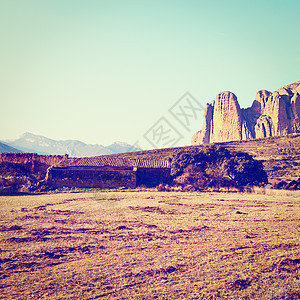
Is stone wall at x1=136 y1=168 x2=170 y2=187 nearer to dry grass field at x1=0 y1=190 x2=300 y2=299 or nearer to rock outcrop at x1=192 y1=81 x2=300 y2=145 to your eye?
dry grass field at x1=0 y1=190 x2=300 y2=299

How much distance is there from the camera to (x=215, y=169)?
30.4 metres

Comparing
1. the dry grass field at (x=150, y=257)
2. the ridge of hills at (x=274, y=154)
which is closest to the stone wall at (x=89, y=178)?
the ridge of hills at (x=274, y=154)

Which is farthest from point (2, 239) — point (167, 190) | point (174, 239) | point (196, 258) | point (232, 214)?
point (167, 190)

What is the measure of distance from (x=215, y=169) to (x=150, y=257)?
24399 millimetres

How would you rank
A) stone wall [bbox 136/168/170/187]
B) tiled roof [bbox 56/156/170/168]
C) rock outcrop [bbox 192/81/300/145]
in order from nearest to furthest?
stone wall [bbox 136/168/170/187] < tiled roof [bbox 56/156/170/168] < rock outcrop [bbox 192/81/300/145]

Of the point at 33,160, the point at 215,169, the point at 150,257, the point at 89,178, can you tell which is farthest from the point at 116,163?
the point at 150,257

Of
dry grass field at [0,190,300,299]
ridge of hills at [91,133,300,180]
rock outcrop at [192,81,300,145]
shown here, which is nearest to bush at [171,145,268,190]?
ridge of hills at [91,133,300,180]

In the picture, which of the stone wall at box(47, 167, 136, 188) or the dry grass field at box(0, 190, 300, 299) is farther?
the stone wall at box(47, 167, 136, 188)

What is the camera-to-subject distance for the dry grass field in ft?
17.2

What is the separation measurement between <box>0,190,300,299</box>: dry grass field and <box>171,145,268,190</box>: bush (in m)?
16.2

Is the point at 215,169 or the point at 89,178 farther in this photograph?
the point at 215,169

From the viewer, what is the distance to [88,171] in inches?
1113

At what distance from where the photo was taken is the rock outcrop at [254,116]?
101056 mm

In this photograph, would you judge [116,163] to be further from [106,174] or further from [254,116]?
[254,116]
